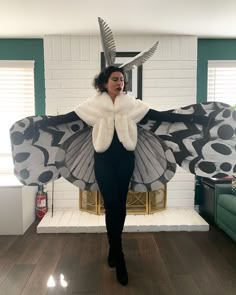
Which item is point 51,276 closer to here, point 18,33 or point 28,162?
point 28,162

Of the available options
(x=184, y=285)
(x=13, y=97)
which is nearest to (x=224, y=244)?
(x=184, y=285)

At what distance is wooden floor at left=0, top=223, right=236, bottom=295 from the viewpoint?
2.03 meters

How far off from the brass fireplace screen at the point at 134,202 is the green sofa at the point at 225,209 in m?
0.62

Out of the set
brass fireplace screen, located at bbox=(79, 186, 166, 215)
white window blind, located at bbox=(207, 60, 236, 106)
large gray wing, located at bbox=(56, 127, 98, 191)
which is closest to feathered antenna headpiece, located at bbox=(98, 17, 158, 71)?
large gray wing, located at bbox=(56, 127, 98, 191)

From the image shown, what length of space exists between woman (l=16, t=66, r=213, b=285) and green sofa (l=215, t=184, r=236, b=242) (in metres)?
1.20

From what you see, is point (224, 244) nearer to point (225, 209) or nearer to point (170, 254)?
point (225, 209)

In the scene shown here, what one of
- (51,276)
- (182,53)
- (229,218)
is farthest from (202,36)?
(51,276)

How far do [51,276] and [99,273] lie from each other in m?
0.34

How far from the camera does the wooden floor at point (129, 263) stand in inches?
79.9

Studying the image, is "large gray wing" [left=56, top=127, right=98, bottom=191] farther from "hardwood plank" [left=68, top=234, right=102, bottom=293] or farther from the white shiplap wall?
the white shiplap wall

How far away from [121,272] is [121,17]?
228 centimetres

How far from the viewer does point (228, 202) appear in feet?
9.37

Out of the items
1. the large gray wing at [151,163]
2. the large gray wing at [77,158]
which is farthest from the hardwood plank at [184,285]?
the large gray wing at [77,158]

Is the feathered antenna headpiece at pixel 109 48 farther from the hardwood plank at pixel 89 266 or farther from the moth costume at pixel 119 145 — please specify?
the hardwood plank at pixel 89 266
